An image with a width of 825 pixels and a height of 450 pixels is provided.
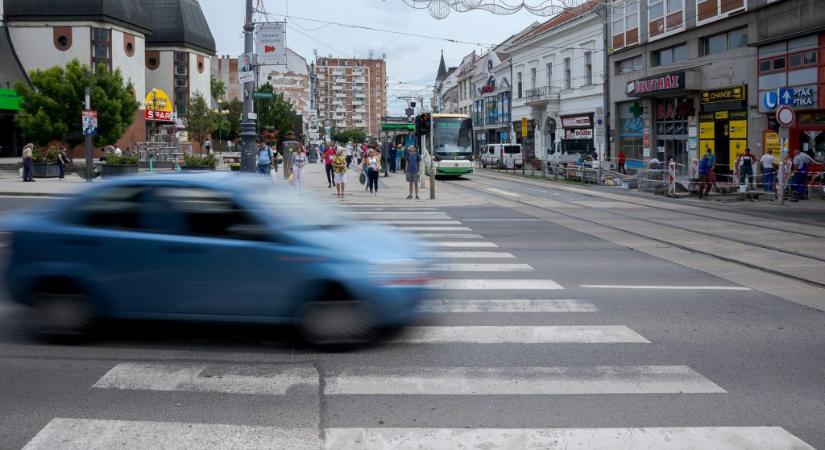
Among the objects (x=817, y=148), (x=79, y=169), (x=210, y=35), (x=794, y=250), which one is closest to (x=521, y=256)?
(x=794, y=250)

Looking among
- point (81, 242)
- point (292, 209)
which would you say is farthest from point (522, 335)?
point (81, 242)

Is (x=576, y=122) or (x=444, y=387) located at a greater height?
(x=576, y=122)

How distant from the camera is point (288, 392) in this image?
5.68 metres

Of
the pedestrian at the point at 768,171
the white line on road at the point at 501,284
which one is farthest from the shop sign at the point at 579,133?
the white line on road at the point at 501,284

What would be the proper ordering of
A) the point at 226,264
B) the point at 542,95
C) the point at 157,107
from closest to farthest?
the point at 226,264 < the point at 542,95 < the point at 157,107

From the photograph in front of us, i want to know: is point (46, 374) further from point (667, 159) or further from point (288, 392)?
point (667, 159)

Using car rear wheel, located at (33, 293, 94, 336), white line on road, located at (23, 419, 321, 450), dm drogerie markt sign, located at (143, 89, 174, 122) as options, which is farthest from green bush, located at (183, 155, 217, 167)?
dm drogerie markt sign, located at (143, 89, 174, 122)

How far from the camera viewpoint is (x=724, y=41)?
3403 centimetres

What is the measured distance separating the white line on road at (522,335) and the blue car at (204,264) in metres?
0.47

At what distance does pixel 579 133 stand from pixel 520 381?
4810cm

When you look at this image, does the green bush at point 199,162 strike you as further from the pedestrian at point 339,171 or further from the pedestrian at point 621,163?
the pedestrian at point 621,163

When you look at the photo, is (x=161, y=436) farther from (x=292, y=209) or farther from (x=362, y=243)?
(x=292, y=209)

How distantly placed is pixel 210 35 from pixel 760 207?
74505 mm

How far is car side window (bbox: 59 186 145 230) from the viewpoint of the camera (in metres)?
7.05
